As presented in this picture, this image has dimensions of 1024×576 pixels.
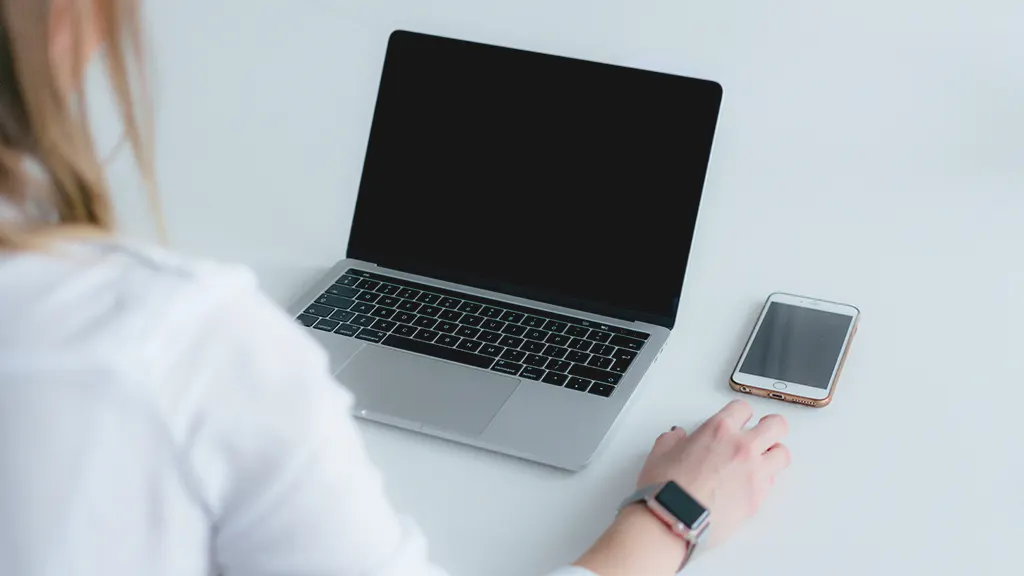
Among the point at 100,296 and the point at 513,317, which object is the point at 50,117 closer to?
the point at 100,296

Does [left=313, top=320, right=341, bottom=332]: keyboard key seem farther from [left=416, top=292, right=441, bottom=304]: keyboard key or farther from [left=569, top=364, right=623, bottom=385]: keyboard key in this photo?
[left=569, top=364, right=623, bottom=385]: keyboard key

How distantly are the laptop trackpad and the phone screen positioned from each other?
22cm

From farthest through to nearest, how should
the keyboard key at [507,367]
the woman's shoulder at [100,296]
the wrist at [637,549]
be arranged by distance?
the keyboard key at [507,367] < the wrist at [637,549] < the woman's shoulder at [100,296]

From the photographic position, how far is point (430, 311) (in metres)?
0.99

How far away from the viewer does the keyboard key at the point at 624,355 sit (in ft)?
3.04

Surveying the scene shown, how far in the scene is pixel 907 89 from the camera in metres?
1.21

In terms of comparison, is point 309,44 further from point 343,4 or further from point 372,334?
point 372,334

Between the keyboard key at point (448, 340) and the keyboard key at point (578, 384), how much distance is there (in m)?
0.12

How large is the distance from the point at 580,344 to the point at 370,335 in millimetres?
186

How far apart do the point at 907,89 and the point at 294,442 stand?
974mm

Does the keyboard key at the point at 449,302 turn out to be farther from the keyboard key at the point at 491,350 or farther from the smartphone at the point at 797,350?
the smartphone at the point at 797,350

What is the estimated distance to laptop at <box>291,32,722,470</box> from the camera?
36.4 inches

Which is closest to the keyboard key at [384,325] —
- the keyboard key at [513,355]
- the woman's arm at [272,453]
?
the keyboard key at [513,355]

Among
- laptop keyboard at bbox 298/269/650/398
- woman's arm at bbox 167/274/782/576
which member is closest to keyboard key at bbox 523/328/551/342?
laptop keyboard at bbox 298/269/650/398
